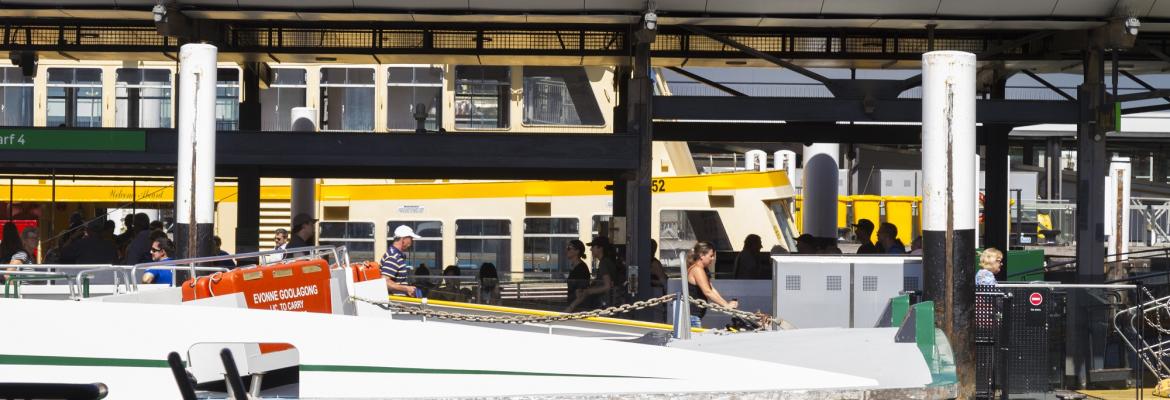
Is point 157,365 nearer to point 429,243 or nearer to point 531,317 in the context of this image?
point 531,317

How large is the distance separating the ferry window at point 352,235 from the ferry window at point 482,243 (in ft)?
6.98

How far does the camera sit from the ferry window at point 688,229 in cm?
2689

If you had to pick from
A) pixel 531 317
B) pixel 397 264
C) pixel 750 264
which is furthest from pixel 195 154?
pixel 750 264

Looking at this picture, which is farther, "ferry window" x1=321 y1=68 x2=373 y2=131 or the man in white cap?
"ferry window" x1=321 y1=68 x2=373 y2=131

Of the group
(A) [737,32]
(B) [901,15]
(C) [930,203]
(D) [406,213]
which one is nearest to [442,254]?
(D) [406,213]

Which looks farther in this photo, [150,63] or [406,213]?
[150,63]

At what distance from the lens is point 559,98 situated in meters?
30.1

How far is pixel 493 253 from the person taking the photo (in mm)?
27016

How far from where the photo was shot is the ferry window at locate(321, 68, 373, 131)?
30.4 m

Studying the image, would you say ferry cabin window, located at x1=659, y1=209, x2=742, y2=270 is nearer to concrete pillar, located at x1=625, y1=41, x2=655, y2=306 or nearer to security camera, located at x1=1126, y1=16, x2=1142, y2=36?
concrete pillar, located at x1=625, y1=41, x2=655, y2=306

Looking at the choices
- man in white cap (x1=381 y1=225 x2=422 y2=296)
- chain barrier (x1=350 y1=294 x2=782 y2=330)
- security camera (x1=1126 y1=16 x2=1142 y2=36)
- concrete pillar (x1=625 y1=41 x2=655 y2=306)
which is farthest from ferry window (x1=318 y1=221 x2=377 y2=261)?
chain barrier (x1=350 y1=294 x2=782 y2=330)

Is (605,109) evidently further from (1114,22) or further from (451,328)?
(451,328)

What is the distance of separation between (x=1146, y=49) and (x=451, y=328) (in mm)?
11886

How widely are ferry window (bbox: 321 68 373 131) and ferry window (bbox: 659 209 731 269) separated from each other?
25.1 feet
